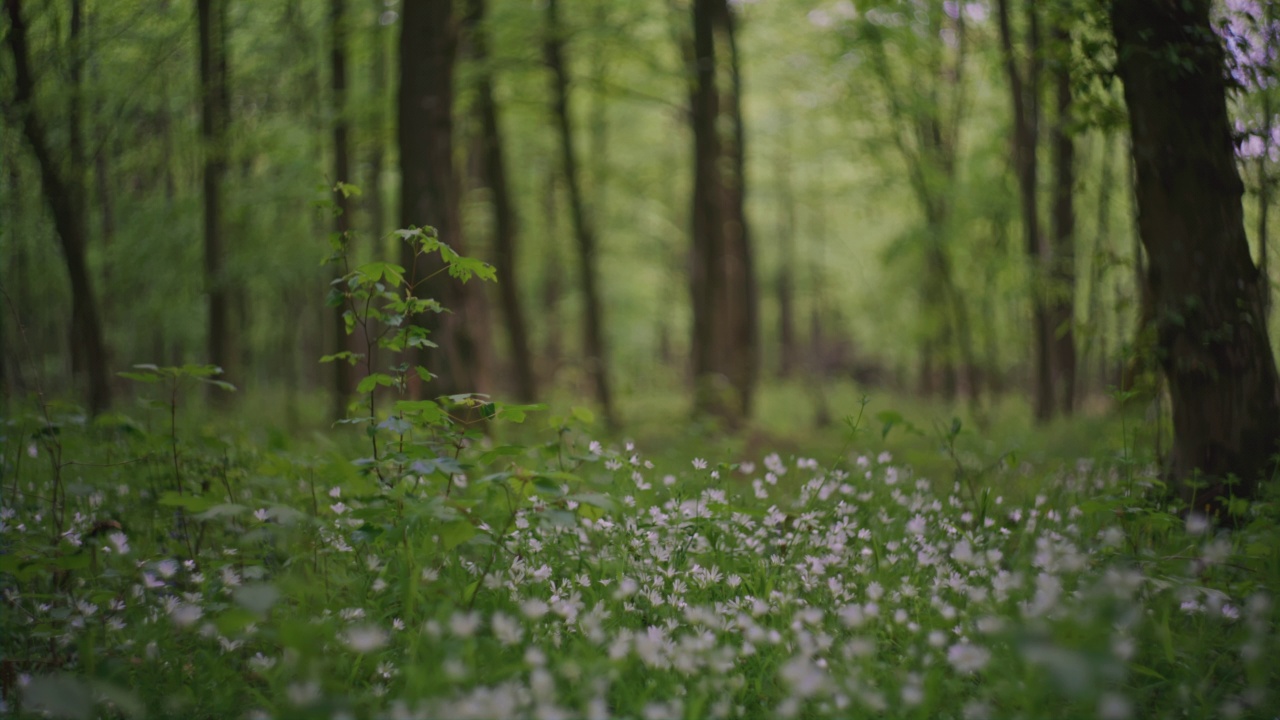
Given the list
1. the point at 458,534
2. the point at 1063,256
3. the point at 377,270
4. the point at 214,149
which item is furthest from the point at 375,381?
the point at 1063,256

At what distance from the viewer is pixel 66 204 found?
6.50 m

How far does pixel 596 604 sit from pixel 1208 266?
377cm

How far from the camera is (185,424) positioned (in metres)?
6.11

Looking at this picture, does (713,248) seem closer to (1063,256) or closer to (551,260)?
(1063,256)

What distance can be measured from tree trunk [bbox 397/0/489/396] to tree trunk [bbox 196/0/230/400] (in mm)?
3406

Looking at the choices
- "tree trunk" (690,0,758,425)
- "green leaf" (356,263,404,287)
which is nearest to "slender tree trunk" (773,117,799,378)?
"tree trunk" (690,0,758,425)

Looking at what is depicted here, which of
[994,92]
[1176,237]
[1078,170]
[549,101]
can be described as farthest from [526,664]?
[994,92]

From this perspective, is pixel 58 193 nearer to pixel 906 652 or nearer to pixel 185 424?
pixel 185 424

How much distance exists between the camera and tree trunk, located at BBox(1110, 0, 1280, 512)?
4.16m

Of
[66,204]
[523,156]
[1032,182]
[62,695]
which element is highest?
[523,156]

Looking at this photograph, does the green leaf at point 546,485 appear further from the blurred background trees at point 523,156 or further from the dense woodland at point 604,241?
the blurred background trees at point 523,156

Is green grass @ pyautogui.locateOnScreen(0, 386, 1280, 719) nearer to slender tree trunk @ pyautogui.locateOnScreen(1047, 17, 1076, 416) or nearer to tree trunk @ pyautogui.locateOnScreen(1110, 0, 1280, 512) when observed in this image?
tree trunk @ pyautogui.locateOnScreen(1110, 0, 1280, 512)

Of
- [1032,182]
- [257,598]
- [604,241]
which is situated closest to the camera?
[257,598]

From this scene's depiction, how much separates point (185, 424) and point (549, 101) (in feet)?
27.7
